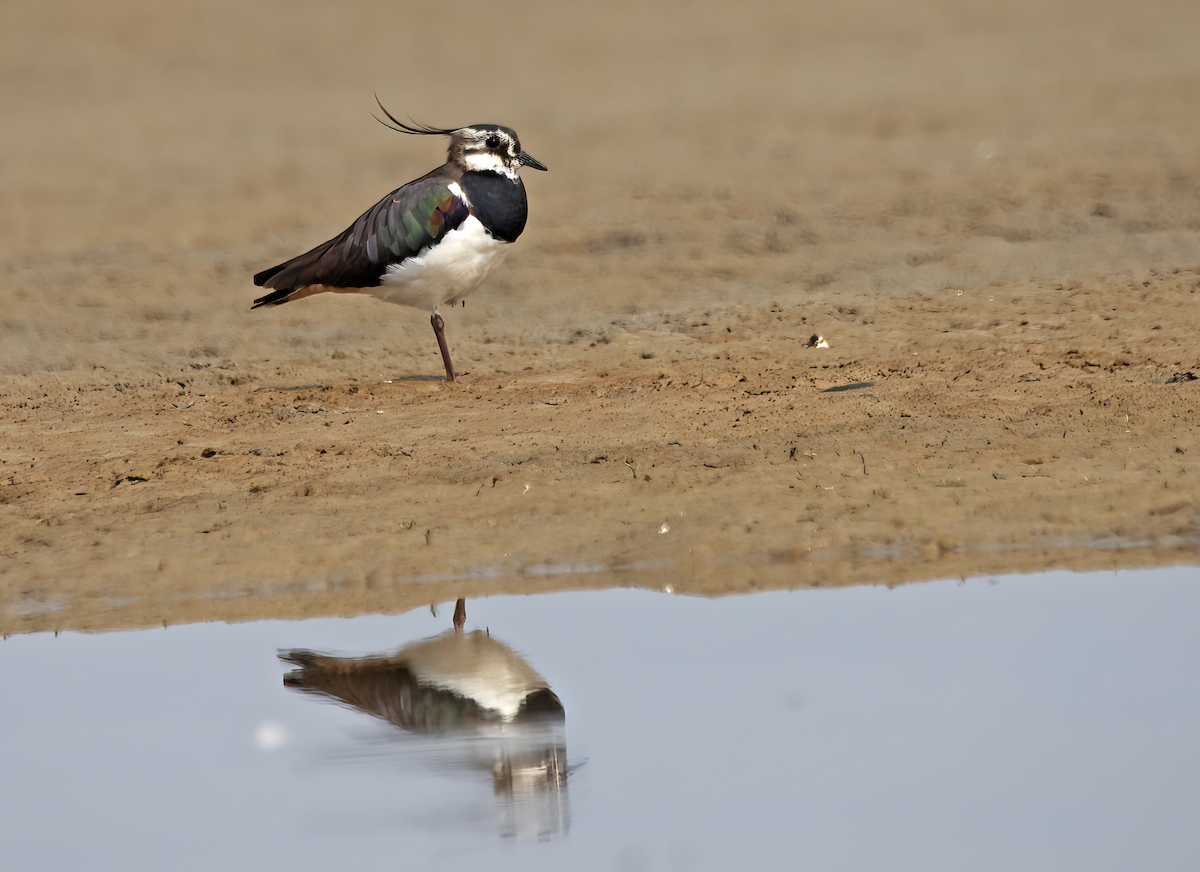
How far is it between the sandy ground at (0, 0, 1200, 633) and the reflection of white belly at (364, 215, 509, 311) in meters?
0.51

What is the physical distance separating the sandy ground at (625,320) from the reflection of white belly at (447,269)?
0.51 meters

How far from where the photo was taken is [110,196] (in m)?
12.9

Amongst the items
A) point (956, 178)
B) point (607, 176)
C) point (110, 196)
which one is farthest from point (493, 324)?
point (110, 196)

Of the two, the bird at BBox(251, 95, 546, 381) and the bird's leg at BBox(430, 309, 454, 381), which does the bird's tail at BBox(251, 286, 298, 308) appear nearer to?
the bird at BBox(251, 95, 546, 381)

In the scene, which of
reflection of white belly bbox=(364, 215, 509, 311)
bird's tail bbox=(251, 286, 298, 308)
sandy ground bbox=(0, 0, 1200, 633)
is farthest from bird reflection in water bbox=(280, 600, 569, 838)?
bird's tail bbox=(251, 286, 298, 308)

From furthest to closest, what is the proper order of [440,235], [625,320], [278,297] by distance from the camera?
1. [625,320]
2. [278,297]
3. [440,235]

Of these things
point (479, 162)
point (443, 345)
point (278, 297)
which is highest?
point (479, 162)

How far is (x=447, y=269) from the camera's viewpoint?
782 centimetres

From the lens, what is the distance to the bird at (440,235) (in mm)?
7762

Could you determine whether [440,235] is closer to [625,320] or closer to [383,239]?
[383,239]

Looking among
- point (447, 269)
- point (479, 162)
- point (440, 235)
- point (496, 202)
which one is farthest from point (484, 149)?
point (447, 269)

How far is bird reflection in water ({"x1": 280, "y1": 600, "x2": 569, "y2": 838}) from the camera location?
3.70 m

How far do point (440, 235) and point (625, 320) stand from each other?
1.84 metres

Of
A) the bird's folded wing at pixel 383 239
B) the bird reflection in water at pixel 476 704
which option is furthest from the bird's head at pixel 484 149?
the bird reflection in water at pixel 476 704
